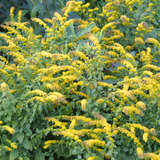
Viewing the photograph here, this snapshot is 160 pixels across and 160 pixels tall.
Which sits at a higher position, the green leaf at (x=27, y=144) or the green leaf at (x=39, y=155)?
the green leaf at (x=27, y=144)

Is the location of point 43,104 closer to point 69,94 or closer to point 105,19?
point 69,94

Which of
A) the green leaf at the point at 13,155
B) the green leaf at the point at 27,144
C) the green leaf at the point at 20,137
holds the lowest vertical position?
the green leaf at the point at 13,155

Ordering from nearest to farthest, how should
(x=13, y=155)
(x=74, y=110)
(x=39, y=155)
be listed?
(x=13, y=155)
(x=39, y=155)
(x=74, y=110)

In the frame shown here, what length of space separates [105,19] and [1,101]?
2.06 meters

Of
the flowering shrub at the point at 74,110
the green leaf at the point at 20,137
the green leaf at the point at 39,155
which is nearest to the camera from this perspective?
the flowering shrub at the point at 74,110

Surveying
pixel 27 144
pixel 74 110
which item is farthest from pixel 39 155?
pixel 74 110

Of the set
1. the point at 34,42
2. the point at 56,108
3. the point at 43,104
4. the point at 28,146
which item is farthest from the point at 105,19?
the point at 28,146

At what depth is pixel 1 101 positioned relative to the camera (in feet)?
8.92

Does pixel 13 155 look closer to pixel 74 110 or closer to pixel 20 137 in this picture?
pixel 20 137

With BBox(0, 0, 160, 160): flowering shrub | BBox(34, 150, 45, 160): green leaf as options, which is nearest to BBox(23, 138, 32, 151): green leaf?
BBox(0, 0, 160, 160): flowering shrub

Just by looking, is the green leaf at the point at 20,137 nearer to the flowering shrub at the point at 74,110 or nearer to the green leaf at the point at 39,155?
the flowering shrub at the point at 74,110

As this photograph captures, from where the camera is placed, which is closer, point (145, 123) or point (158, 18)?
point (145, 123)

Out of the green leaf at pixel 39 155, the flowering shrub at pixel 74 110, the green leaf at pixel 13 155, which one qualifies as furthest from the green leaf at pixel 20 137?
the green leaf at pixel 39 155

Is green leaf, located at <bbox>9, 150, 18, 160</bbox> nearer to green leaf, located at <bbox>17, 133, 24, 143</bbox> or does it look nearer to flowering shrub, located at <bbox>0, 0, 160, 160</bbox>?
flowering shrub, located at <bbox>0, 0, 160, 160</bbox>
